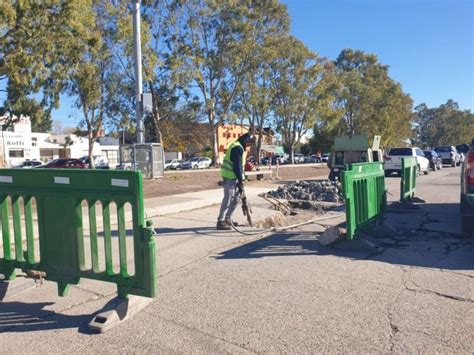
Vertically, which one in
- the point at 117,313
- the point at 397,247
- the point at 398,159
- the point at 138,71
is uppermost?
the point at 138,71

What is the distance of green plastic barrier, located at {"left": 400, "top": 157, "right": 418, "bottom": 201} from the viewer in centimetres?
1178

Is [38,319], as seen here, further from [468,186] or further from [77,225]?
[468,186]

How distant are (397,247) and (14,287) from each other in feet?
17.9

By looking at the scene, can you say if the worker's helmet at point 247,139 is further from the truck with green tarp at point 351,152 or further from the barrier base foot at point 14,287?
the truck with green tarp at point 351,152

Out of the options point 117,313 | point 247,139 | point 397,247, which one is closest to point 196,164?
point 247,139

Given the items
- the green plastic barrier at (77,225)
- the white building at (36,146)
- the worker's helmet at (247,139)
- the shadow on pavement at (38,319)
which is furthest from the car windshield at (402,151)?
the white building at (36,146)

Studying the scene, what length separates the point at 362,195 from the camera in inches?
289

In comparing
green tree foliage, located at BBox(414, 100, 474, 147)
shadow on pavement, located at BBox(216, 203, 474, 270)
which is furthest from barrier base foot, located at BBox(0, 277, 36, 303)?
green tree foliage, located at BBox(414, 100, 474, 147)

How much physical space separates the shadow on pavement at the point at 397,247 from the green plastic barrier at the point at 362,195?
325 millimetres

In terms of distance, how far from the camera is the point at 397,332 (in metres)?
3.85

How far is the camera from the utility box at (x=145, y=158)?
21328 mm

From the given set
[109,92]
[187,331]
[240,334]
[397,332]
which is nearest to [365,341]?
[397,332]

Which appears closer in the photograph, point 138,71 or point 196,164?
point 138,71

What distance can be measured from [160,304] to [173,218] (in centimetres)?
546
